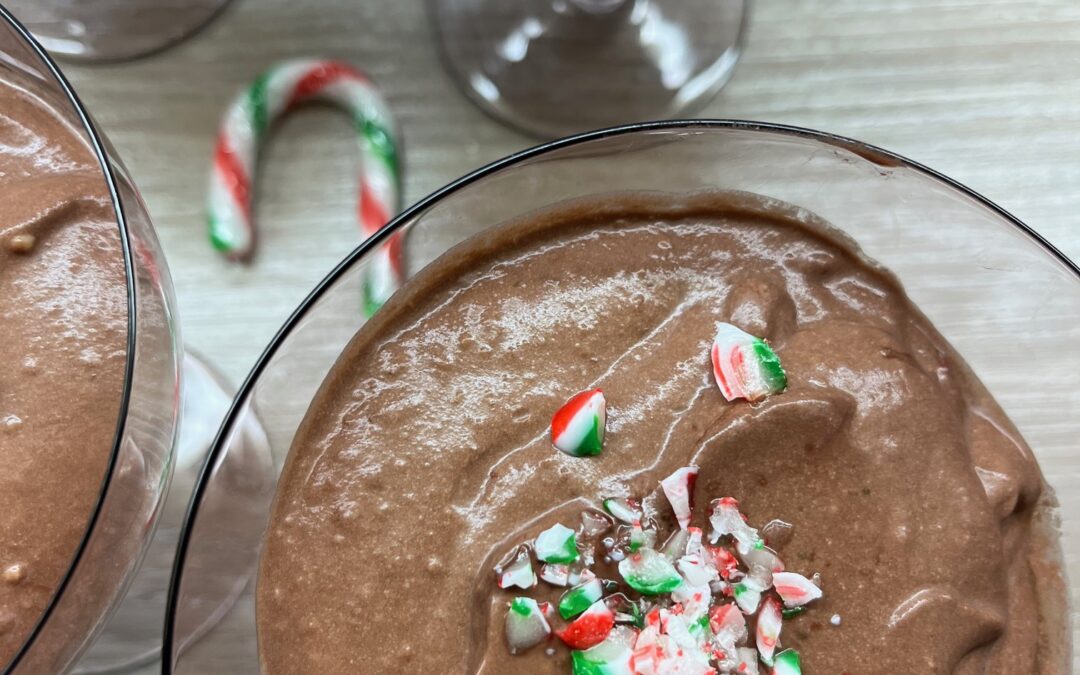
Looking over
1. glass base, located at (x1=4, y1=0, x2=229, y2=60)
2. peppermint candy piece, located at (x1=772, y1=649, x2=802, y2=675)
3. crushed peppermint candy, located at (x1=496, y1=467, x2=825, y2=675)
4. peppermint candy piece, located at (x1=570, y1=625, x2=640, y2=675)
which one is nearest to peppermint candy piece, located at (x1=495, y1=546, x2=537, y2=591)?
crushed peppermint candy, located at (x1=496, y1=467, x2=825, y2=675)

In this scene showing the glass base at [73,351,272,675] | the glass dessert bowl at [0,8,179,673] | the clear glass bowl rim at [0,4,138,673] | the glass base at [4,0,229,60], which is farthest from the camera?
the glass base at [4,0,229,60]

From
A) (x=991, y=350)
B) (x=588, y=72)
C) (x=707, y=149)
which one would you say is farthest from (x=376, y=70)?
(x=991, y=350)

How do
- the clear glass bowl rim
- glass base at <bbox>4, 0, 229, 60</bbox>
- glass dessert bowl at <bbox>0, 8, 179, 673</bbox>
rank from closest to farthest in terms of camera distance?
the clear glass bowl rim < glass dessert bowl at <bbox>0, 8, 179, 673</bbox> < glass base at <bbox>4, 0, 229, 60</bbox>

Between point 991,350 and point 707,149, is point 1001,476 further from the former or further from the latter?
point 707,149

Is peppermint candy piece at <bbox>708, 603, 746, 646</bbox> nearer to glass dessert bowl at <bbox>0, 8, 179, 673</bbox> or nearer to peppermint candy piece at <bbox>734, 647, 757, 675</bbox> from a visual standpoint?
peppermint candy piece at <bbox>734, 647, 757, 675</bbox>

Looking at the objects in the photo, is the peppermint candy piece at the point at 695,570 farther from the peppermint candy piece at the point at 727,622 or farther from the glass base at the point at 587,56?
the glass base at the point at 587,56

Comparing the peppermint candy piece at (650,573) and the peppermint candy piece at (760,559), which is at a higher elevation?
the peppermint candy piece at (650,573)

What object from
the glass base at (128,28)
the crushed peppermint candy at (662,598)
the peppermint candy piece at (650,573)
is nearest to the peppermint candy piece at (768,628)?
the crushed peppermint candy at (662,598)

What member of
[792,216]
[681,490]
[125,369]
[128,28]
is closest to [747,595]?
[681,490]
